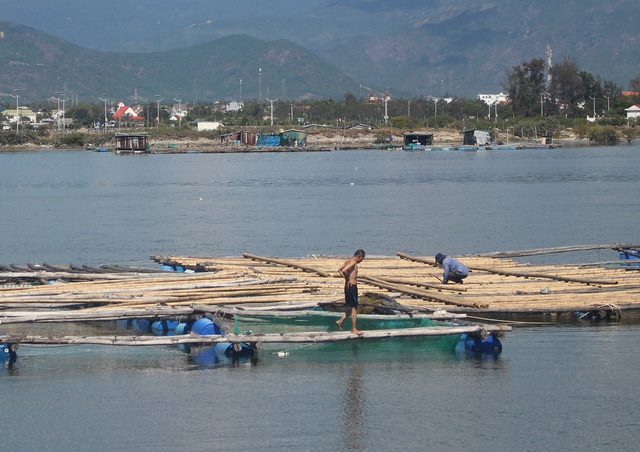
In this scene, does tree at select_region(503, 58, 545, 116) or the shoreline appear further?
tree at select_region(503, 58, 545, 116)

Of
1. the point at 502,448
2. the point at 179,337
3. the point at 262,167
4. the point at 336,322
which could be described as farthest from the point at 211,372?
the point at 262,167

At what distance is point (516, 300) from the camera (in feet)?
77.7

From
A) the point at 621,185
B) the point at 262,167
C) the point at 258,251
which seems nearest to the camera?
the point at 258,251

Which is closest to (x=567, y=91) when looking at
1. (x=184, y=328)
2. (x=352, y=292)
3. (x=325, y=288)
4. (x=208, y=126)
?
(x=208, y=126)

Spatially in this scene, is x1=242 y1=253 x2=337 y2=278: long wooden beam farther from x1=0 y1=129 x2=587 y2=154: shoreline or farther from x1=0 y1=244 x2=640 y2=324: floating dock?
x1=0 y1=129 x2=587 y2=154: shoreline

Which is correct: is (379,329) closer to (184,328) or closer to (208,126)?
(184,328)

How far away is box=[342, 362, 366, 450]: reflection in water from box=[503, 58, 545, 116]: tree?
150612 mm

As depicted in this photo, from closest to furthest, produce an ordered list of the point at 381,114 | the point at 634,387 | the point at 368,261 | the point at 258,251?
the point at 634,387
the point at 368,261
the point at 258,251
the point at 381,114

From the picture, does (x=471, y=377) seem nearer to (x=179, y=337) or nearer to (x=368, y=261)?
(x=179, y=337)

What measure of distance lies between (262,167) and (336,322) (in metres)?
85.9

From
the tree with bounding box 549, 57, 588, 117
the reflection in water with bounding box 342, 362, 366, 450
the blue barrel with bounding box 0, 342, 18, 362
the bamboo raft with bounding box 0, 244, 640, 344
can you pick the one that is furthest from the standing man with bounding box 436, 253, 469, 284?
the tree with bounding box 549, 57, 588, 117

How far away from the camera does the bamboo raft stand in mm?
21891

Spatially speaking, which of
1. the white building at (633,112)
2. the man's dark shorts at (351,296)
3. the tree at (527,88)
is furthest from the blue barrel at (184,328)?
the white building at (633,112)

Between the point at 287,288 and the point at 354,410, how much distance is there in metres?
6.39
